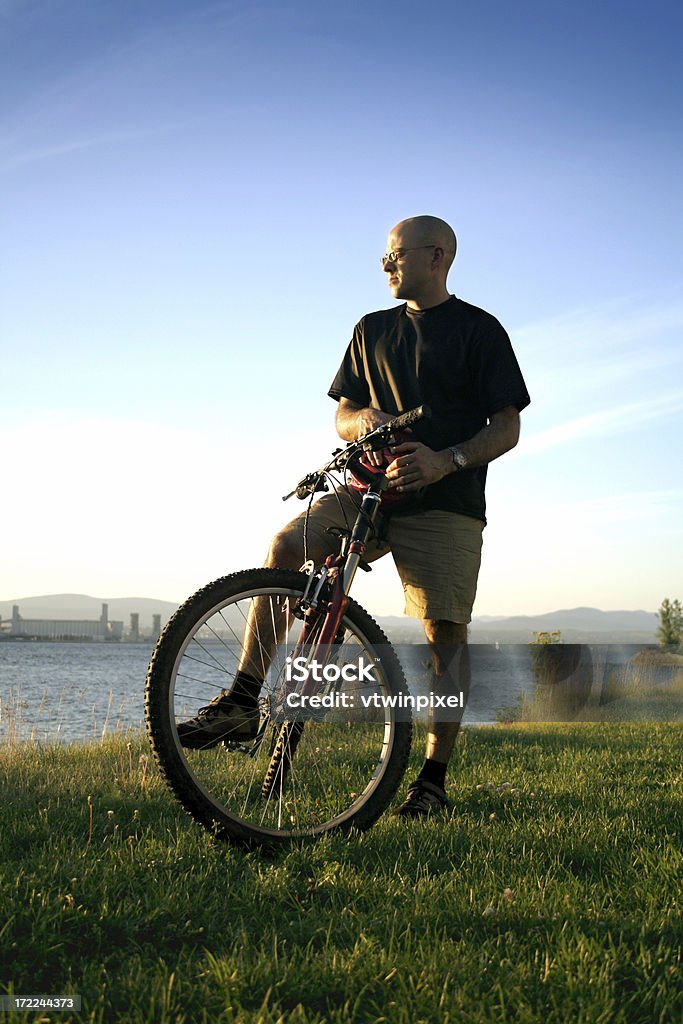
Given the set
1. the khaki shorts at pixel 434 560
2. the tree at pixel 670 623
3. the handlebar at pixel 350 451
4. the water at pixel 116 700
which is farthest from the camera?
the tree at pixel 670 623

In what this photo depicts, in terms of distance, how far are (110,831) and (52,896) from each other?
3.26ft

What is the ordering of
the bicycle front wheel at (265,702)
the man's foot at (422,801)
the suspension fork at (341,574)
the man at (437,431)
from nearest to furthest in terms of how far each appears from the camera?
the bicycle front wheel at (265,702), the suspension fork at (341,574), the man's foot at (422,801), the man at (437,431)

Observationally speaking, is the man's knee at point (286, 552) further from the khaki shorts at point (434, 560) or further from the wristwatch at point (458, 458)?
the wristwatch at point (458, 458)

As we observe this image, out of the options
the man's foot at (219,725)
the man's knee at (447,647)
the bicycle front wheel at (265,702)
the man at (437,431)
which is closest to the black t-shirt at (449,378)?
the man at (437,431)

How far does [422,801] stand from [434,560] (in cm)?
115

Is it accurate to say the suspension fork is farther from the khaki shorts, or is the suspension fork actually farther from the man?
the khaki shorts

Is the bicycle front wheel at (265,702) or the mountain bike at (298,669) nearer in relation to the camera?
the bicycle front wheel at (265,702)

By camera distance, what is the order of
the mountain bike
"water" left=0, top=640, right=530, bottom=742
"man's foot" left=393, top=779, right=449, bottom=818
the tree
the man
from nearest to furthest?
the mountain bike, "man's foot" left=393, top=779, right=449, bottom=818, the man, "water" left=0, top=640, right=530, bottom=742, the tree

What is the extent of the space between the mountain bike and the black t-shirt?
0.47 meters

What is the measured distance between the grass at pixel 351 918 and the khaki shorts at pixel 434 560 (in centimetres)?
99

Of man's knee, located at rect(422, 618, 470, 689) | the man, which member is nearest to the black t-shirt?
the man

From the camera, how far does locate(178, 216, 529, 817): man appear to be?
430 cm

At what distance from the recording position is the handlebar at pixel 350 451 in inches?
157

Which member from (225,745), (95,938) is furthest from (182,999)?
(225,745)
